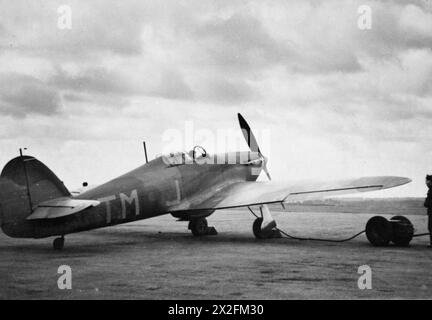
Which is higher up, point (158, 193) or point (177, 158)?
point (177, 158)

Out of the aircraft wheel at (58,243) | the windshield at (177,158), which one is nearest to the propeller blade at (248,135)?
the windshield at (177,158)

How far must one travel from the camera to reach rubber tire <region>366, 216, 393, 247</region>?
11.4 metres

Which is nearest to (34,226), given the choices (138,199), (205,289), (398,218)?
(138,199)

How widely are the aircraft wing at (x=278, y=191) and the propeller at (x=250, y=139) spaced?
6.24 feet

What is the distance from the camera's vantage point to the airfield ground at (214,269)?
21.0 feet

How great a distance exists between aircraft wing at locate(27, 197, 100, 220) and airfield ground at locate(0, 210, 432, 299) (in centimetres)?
79

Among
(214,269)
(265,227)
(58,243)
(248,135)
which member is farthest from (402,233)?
(58,243)

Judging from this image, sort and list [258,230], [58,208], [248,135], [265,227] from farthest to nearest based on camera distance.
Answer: [248,135]
[258,230]
[265,227]
[58,208]

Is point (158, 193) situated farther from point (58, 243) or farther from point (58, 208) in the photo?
point (58, 208)

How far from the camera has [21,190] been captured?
1024 cm

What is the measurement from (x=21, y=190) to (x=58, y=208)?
32.5 inches

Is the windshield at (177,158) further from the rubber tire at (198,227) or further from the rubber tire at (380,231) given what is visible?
the rubber tire at (380,231)
